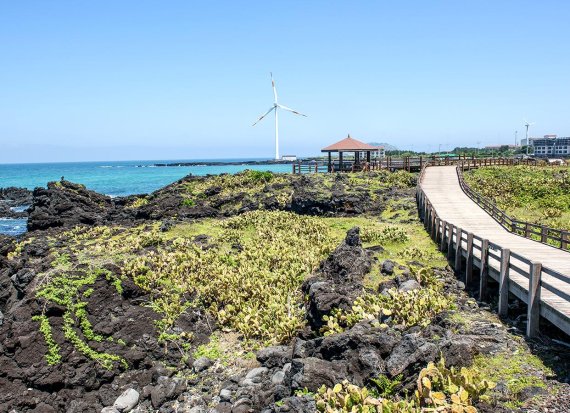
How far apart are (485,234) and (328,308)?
10823 millimetres

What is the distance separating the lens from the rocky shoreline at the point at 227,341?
11.6 meters

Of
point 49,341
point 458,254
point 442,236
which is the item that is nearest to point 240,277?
point 49,341

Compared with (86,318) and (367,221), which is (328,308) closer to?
(86,318)

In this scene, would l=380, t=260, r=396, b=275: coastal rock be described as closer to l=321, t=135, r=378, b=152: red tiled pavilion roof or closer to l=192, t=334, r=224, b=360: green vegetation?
l=192, t=334, r=224, b=360: green vegetation

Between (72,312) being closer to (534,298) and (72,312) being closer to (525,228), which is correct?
(534,298)

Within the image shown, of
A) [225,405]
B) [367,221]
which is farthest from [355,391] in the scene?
[367,221]

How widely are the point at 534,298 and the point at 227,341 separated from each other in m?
11.0

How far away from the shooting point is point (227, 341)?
60.7ft

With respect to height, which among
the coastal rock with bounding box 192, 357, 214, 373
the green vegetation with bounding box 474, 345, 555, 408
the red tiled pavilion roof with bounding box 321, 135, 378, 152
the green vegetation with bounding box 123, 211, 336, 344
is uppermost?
the red tiled pavilion roof with bounding box 321, 135, 378, 152

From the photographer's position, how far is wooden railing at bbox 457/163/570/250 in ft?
66.0

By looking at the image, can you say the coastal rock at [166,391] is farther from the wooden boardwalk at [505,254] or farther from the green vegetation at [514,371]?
the wooden boardwalk at [505,254]

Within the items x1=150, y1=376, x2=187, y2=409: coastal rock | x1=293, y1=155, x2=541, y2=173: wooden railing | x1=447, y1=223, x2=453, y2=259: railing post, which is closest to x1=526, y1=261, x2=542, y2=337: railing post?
x1=447, y1=223, x2=453, y2=259: railing post

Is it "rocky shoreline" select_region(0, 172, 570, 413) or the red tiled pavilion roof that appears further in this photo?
the red tiled pavilion roof

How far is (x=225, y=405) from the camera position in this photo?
→ 14.1 metres
